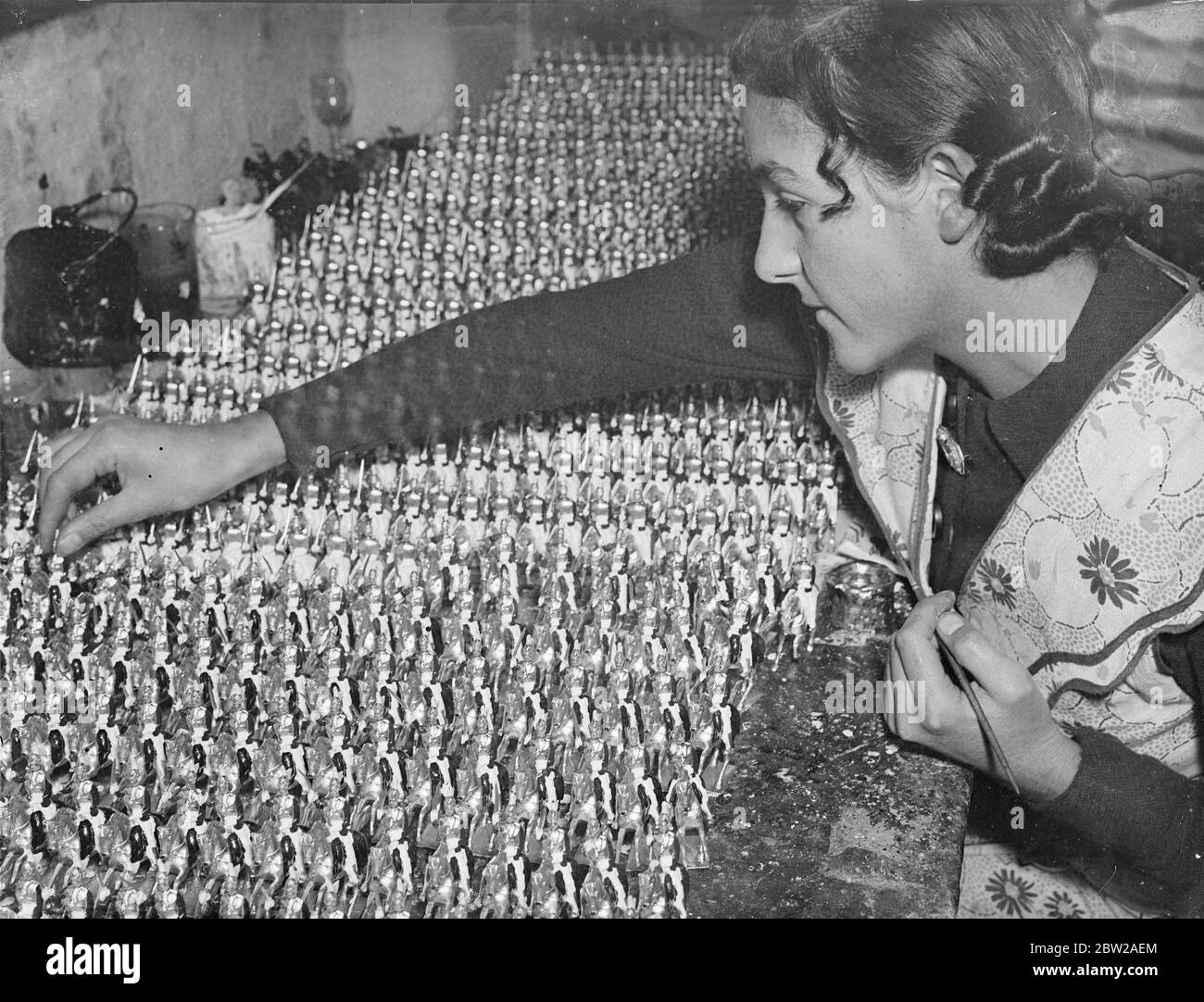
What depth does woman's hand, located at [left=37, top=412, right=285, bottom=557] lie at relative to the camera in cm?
87

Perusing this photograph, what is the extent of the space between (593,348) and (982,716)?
0.42 m

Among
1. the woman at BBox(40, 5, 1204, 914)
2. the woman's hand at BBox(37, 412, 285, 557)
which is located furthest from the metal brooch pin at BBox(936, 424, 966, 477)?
the woman's hand at BBox(37, 412, 285, 557)

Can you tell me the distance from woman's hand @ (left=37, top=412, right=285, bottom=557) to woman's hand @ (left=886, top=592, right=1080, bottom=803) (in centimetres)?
47

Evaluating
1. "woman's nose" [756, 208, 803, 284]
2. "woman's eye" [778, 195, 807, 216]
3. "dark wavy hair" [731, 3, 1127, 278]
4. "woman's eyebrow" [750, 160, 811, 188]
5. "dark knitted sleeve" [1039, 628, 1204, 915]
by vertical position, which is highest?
"dark wavy hair" [731, 3, 1127, 278]

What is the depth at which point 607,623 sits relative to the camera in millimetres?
809

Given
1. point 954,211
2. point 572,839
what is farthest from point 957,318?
point 572,839

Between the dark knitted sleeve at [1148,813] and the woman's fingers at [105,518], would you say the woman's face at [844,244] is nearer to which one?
the dark knitted sleeve at [1148,813]

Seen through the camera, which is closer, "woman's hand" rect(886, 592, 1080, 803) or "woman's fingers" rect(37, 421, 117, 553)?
"woman's hand" rect(886, 592, 1080, 803)

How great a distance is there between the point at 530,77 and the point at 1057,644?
1183mm

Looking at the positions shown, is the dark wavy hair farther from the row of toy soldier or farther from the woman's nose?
the row of toy soldier

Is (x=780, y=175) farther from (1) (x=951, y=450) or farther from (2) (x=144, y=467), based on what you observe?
(2) (x=144, y=467)

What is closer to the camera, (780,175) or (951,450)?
(780,175)

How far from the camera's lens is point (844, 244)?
2.56ft

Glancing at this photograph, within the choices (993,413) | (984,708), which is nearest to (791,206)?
(993,413)
